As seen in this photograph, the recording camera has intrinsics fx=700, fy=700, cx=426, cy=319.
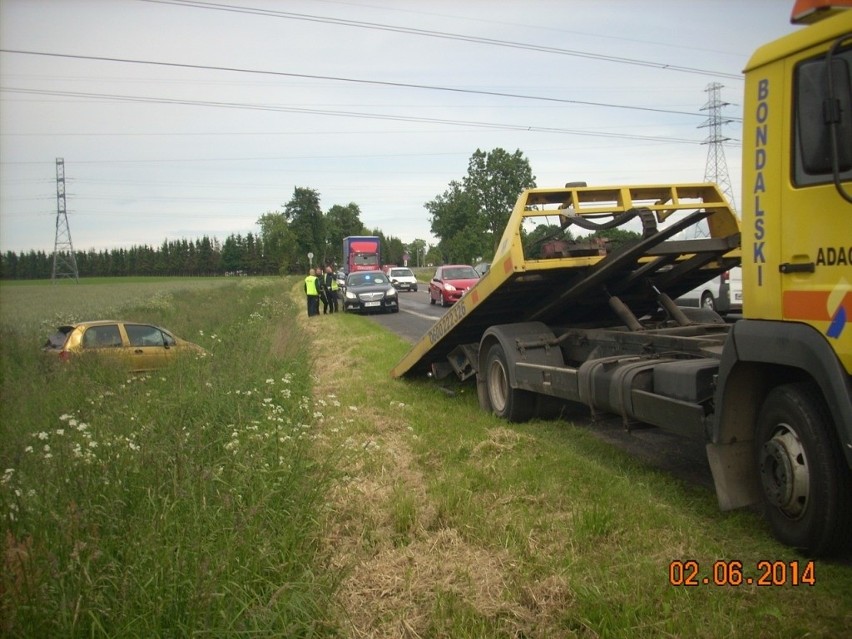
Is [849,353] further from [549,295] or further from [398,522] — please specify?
[549,295]

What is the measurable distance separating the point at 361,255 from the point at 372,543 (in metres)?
42.5

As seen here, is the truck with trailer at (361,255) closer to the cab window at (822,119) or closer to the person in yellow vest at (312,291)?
the person in yellow vest at (312,291)

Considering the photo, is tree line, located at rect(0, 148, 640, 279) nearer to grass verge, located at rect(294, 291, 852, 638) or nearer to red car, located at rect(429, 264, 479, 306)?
grass verge, located at rect(294, 291, 852, 638)

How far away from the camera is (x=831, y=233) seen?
3.45 meters

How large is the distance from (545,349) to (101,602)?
5011mm

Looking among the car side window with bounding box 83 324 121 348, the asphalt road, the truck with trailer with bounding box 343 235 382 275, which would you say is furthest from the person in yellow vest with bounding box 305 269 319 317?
the truck with trailer with bounding box 343 235 382 275

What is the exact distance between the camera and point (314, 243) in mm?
93125

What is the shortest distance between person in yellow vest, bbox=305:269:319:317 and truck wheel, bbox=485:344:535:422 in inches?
678

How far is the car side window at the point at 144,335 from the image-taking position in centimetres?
1298

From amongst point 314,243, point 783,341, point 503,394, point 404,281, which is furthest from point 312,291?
point 314,243

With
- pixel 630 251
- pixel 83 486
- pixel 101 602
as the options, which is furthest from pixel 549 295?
pixel 101 602

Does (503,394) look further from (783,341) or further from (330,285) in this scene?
(330,285)
